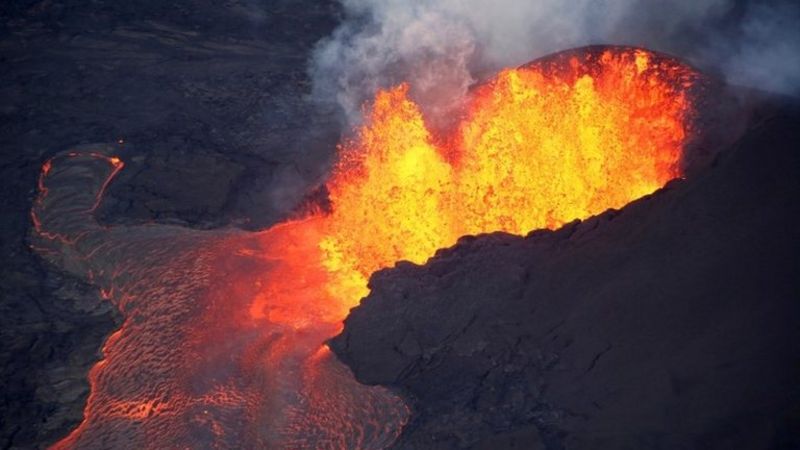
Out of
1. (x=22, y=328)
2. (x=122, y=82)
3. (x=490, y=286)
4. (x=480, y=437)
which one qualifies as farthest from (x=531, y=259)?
(x=122, y=82)

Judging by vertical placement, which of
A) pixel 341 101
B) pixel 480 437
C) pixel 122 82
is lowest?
pixel 480 437

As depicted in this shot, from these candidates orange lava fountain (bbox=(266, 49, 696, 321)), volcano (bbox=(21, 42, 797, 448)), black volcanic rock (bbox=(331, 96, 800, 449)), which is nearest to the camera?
black volcanic rock (bbox=(331, 96, 800, 449))

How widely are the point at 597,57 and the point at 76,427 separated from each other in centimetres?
685

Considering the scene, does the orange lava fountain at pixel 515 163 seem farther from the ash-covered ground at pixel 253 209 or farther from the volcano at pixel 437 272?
the ash-covered ground at pixel 253 209

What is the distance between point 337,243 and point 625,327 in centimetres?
363

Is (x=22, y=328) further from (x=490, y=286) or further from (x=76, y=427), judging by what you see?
(x=490, y=286)

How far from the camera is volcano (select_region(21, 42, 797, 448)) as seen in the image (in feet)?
17.9

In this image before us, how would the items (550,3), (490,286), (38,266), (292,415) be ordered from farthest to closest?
(550,3) < (38,266) < (490,286) < (292,415)

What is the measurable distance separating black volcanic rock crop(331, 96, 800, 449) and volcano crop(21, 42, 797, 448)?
2 cm

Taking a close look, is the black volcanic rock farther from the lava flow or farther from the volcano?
the lava flow

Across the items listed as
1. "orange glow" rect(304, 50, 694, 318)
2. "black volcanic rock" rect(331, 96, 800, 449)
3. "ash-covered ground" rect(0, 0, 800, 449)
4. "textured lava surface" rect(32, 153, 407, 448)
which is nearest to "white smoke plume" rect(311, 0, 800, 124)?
"ash-covered ground" rect(0, 0, 800, 449)

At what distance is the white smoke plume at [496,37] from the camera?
7.64 meters

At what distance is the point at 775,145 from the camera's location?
5727 mm

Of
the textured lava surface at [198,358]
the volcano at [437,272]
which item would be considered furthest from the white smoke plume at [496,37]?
the textured lava surface at [198,358]
